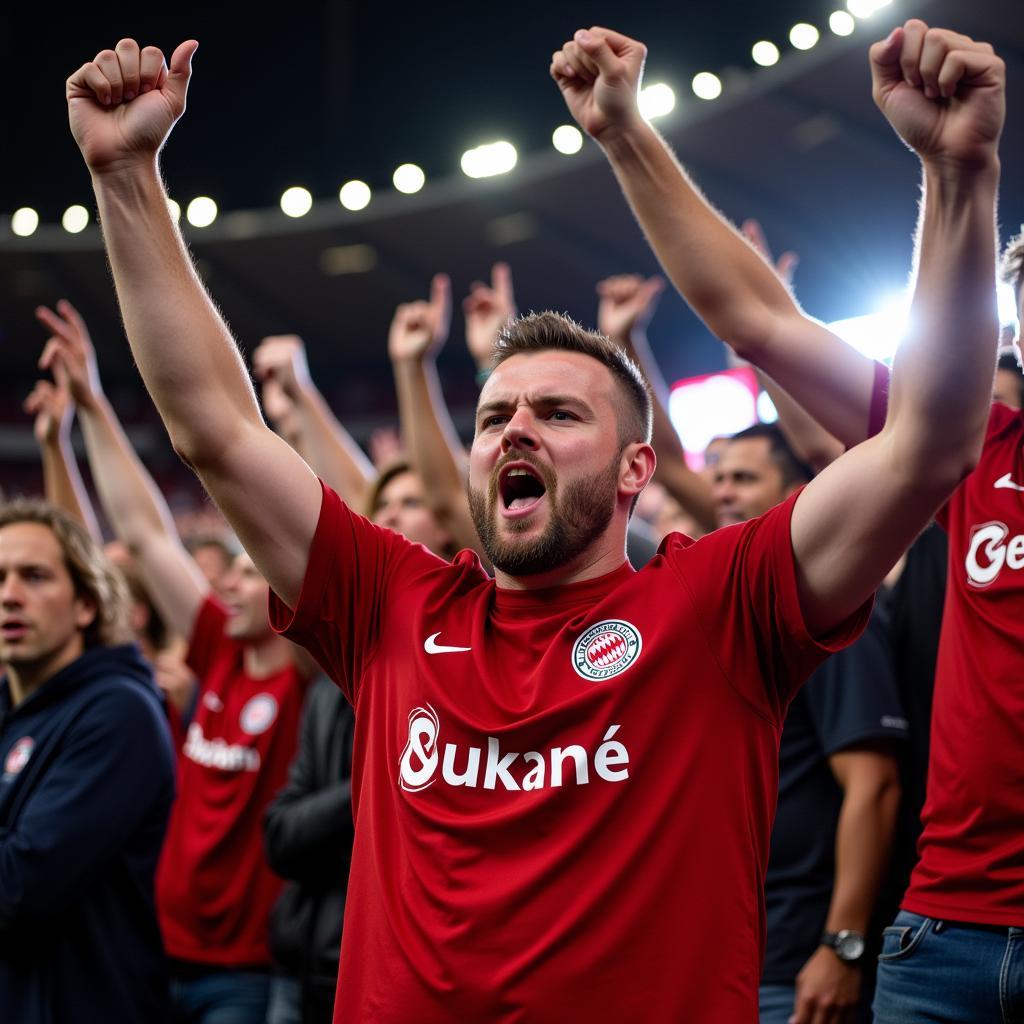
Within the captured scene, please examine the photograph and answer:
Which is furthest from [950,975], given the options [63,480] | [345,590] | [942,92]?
[63,480]

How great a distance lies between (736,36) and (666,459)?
669cm

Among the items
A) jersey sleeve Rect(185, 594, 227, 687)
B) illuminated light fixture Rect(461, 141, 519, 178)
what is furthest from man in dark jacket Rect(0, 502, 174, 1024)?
illuminated light fixture Rect(461, 141, 519, 178)

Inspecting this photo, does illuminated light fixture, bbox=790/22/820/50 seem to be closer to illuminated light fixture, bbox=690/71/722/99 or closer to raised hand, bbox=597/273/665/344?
illuminated light fixture, bbox=690/71/722/99

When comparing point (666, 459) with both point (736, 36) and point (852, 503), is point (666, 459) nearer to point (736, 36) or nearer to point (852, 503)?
point (852, 503)

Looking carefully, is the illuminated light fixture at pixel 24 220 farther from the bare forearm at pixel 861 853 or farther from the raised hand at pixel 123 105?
the bare forearm at pixel 861 853

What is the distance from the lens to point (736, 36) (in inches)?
337

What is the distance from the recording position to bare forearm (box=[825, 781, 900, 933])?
2.17 metres

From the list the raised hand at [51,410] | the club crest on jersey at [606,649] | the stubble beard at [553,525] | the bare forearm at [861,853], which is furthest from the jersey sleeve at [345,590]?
the raised hand at [51,410]

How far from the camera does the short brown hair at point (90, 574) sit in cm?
276

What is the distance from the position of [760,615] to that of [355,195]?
9.99 meters

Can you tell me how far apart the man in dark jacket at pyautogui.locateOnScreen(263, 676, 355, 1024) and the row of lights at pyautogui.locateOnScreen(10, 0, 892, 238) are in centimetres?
607

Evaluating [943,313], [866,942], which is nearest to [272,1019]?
[866,942]

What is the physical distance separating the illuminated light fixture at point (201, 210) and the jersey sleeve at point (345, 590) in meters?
9.92

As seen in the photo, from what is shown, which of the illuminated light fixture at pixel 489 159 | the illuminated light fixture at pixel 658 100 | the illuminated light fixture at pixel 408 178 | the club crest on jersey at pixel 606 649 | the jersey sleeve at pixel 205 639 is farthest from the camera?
the illuminated light fixture at pixel 408 178
